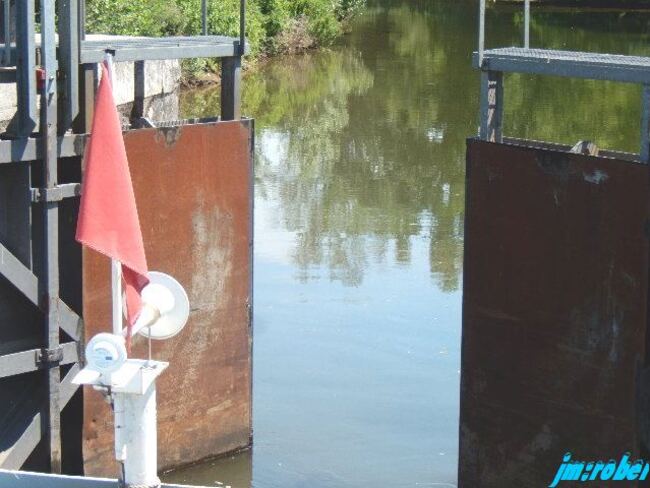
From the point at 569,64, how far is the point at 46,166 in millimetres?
3087

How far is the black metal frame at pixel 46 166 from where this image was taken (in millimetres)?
7871

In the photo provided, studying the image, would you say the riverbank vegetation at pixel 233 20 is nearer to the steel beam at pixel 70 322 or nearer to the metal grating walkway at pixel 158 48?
the metal grating walkway at pixel 158 48

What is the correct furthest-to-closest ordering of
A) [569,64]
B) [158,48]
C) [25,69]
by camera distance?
[158,48] < [25,69] < [569,64]

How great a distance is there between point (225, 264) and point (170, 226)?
1.84 ft

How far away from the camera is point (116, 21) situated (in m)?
23.0

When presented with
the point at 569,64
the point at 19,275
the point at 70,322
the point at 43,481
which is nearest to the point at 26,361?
the point at 70,322

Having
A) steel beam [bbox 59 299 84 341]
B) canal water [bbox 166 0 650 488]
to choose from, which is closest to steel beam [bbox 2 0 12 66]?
steel beam [bbox 59 299 84 341]

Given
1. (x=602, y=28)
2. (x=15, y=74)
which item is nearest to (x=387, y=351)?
(x=15, y=74)

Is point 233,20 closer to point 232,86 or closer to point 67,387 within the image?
point 232,86

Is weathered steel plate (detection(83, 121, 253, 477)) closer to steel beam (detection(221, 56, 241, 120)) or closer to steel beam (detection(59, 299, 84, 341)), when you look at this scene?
steel beam (detection(59, 299, 84, 341))

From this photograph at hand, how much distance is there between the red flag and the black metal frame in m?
2.28

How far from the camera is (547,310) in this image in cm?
774

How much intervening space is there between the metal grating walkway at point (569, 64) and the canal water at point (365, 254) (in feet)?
10.0

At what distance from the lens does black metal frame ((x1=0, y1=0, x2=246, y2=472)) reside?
787 centimetres
